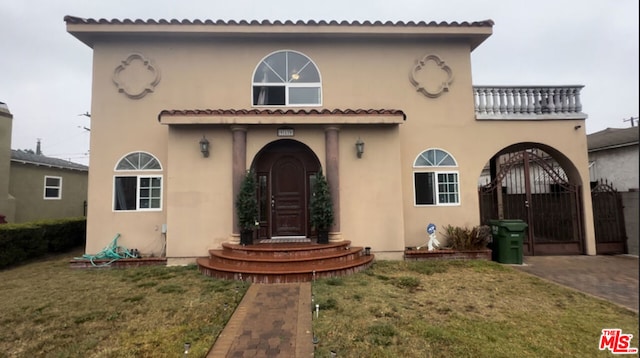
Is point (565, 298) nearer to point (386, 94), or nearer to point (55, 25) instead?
point (386, 94)

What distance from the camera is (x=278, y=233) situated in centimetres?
840

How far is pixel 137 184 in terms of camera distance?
325 inches

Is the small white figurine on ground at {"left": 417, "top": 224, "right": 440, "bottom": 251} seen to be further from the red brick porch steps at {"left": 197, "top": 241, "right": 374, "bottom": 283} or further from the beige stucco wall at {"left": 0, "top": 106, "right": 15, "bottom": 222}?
the beige stucco wall at {"left": 0, "top": 106, "right": 15, "bottom": 222}

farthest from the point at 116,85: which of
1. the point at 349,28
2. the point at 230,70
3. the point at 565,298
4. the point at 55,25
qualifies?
the point at 565,298

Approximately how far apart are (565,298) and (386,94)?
665 cm

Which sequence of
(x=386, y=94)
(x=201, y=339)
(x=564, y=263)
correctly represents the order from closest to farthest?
(x=201, y=339), (x=564, y=263), (x=386, y=94)

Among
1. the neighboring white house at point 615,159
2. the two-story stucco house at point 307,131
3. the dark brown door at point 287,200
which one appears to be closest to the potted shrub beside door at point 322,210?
the two-story stucco house at point 307,131

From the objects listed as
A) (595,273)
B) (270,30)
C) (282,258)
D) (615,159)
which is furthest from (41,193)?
(615,159)

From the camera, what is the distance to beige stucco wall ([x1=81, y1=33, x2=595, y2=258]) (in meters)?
7.57

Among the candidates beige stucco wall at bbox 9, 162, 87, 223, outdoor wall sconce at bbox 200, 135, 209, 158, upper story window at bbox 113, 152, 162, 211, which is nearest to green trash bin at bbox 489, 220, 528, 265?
outdoor wall sconce at bbox 200, 135, 209, 158

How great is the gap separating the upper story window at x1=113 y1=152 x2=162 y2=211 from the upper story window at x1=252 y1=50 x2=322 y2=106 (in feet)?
12.3

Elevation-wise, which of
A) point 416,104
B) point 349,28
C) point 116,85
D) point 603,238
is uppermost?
point 349,28

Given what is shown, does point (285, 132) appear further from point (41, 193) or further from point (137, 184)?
point (41, 193)

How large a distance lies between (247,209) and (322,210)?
1929 mm
